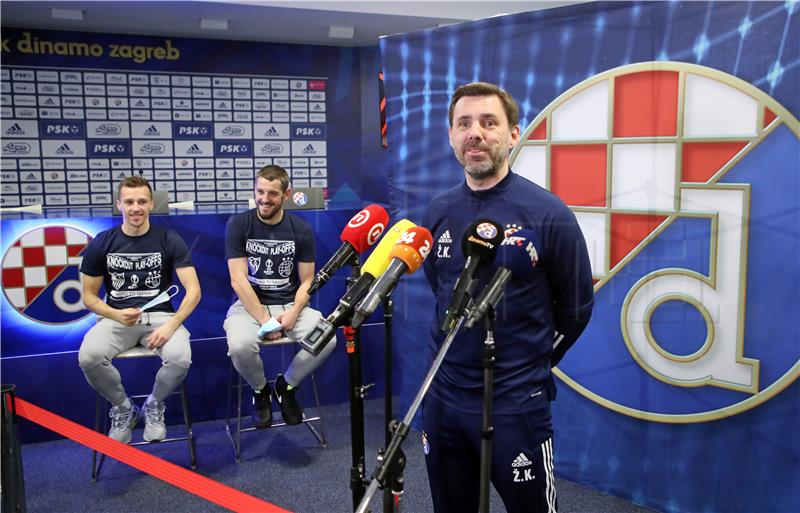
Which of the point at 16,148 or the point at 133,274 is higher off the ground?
the point at 16,148

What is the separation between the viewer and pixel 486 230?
54.1 inches

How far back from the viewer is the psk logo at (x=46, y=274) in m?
3.46

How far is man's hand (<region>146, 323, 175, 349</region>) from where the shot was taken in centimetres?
321

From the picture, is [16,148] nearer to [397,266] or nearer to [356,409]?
[356,409]

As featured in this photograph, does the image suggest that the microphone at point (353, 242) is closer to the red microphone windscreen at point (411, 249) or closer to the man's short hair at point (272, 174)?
the red microphone windscreen at point (411, 249)

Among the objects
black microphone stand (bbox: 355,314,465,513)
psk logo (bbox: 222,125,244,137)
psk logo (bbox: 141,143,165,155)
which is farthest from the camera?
psk logo (bbox: 222,125,244,137)

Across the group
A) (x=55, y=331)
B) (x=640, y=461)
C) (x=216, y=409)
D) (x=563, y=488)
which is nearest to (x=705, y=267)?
(x=640, y=461)

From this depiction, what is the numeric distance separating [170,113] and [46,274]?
271 cm

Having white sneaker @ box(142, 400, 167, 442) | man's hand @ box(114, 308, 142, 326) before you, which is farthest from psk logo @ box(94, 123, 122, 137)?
white sneaker @ box(142, 400, 167, 442)

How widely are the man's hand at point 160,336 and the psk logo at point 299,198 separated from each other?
40.7 inches

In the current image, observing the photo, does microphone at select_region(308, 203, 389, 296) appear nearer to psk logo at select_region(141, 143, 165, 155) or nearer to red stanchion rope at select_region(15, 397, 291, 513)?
red stanchion rope at select_region(15, 397, 291, 513)

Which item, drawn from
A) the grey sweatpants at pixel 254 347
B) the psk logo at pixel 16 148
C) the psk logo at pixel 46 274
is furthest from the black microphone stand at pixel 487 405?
the psk logo at pixel 16 148

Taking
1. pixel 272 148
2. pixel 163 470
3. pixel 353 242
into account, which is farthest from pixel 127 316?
pixel 272 148

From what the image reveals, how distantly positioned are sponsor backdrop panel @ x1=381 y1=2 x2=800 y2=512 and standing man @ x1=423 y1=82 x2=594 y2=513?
99 cm
